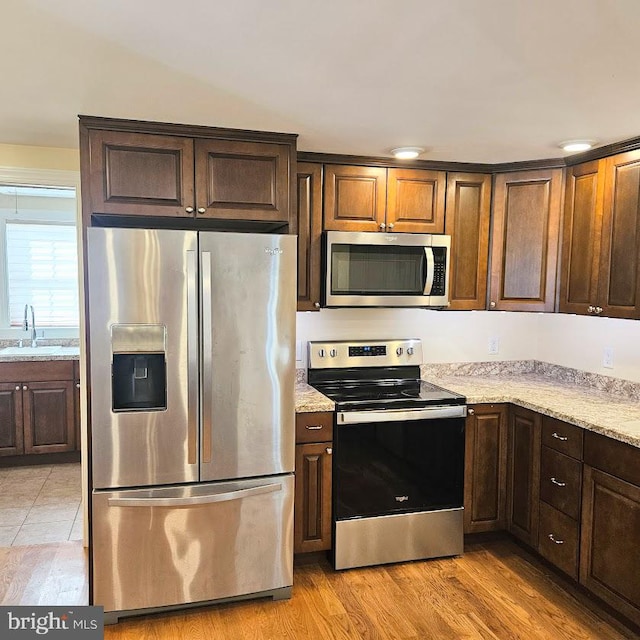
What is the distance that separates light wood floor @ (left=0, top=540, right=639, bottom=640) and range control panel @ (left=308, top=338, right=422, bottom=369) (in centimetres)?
114

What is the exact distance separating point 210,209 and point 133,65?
2.78 feet

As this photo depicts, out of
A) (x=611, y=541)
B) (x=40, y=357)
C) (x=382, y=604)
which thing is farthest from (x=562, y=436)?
(x=40, y=357)

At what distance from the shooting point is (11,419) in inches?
174

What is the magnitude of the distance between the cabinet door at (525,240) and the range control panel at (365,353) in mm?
571

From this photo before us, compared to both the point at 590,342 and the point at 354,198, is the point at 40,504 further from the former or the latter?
the point at 590,342

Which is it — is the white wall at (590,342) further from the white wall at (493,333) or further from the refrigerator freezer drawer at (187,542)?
the refrigerator freezer drawer at (187,542)

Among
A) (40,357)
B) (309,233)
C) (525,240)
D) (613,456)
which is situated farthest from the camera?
(40,357)

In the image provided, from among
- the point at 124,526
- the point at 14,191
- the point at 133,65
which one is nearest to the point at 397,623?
the point at 124,526

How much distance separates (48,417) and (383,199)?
328 centimetres

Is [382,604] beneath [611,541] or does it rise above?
beneath

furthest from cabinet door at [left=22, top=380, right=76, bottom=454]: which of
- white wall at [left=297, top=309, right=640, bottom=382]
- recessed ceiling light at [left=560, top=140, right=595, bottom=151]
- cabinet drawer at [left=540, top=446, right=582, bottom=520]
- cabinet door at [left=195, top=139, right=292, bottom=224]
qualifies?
recessed ceiling light at [left=560, top=140, right=595, bottom=151]

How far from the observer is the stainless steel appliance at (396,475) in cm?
288

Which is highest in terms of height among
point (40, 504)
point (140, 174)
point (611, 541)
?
point (140, 174)

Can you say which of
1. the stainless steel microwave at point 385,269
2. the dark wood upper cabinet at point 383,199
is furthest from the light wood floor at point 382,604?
the dark wood upper cabinet at point 383,199
